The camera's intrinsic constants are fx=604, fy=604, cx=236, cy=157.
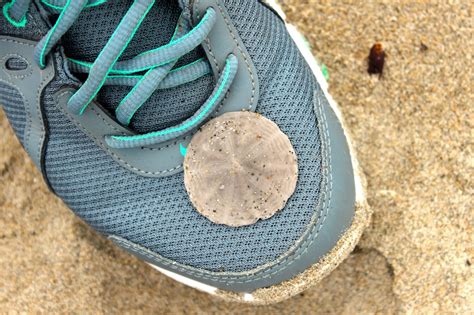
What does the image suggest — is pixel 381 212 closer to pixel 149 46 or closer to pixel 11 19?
pixel 149 46

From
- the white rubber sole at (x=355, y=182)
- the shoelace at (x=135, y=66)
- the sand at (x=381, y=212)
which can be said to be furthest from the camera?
the sand at (x=381, y=212)

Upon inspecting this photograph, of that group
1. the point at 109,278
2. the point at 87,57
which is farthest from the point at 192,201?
the point at 109,278

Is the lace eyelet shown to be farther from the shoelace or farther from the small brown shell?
the small brown shell

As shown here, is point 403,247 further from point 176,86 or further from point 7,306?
point 7,306

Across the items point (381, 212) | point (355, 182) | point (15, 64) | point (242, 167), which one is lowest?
point (381, 212)

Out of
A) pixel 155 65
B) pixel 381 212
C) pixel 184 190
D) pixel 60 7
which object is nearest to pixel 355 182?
pixel 381 212

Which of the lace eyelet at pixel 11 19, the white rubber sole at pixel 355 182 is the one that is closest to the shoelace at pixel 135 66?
the lace eyelet at pixel 11 19

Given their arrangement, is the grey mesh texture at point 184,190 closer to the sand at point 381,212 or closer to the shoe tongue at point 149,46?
the shoe tongue at point 149,46

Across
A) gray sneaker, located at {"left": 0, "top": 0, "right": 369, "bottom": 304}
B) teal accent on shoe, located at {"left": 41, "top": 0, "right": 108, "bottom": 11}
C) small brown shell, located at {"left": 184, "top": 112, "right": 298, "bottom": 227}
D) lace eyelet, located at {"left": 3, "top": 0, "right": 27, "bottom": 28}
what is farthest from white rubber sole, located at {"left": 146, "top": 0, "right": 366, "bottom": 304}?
lace eyelet, located at {"left": 3, "top": 0, "right": 27, "bottom": 28}
